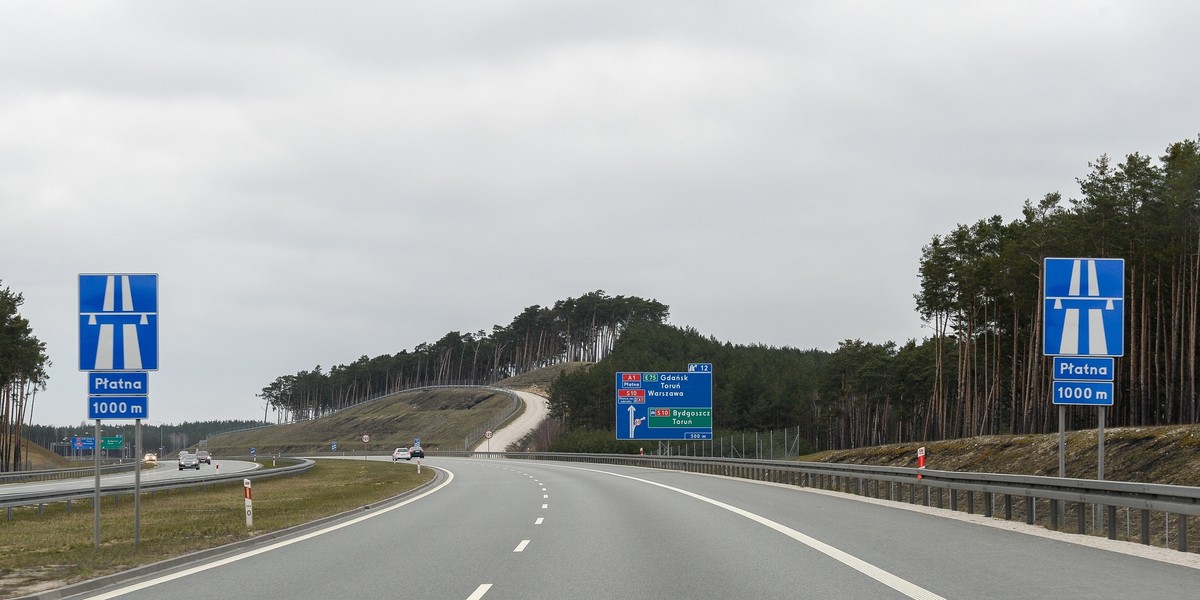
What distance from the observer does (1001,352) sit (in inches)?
3642

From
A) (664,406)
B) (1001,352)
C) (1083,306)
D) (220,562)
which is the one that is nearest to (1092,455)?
(1083,306)

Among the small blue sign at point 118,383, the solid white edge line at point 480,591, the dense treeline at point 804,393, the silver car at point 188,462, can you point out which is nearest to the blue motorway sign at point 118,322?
the small blue sign at point 118,383

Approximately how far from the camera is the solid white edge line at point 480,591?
1159cm

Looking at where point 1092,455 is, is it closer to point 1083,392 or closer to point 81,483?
point 1083,392

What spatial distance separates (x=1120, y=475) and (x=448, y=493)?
20714mm

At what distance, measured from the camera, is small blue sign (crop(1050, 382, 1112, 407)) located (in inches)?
816

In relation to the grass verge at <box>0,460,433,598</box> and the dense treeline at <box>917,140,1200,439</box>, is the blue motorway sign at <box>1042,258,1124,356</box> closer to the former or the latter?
the grass verge at <box>0,460,433,598</box>

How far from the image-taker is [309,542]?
19328mm

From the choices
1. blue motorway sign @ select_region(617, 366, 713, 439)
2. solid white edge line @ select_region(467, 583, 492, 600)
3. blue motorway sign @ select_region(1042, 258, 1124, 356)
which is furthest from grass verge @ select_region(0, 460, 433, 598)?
blue motorway sign @ select_region(617, 366, 713, 439)

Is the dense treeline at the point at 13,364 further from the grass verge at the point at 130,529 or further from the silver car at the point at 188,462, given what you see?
the grass verge at the point at 130,529

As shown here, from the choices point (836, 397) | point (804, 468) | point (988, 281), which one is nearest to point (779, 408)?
point (836, 397)

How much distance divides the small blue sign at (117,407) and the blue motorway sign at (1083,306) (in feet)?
50.5

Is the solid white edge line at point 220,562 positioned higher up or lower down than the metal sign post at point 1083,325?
lower down

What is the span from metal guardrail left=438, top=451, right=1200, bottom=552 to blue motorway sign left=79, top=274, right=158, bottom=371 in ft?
47.6
